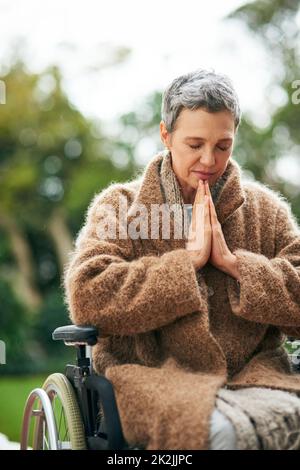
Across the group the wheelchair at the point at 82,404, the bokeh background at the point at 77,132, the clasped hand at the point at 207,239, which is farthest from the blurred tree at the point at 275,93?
the wheelchair at the point at 82,404

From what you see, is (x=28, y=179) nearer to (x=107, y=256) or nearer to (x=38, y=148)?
(x=38, y=148)

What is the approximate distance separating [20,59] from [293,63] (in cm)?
450

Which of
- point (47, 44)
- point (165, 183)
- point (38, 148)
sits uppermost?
point (47, 44)

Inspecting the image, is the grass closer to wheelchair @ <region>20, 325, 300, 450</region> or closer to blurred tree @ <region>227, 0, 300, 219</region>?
blurred tree @ <region>227, 0, 300, 219</region>

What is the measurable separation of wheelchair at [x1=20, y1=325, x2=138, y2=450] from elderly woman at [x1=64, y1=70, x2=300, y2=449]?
0.04 metres

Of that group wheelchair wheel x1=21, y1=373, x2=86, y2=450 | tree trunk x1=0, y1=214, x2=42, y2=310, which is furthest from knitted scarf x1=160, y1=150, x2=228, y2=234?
tree trunk x1=0, y1=214, x2=42, y2=310

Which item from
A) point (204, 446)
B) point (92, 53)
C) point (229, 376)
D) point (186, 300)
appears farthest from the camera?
point (92, 53)

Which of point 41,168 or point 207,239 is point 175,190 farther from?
point 41,168

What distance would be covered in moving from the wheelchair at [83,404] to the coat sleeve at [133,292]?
63 millimetres

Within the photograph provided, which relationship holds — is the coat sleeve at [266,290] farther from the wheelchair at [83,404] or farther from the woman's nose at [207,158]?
the wheelchair at [83,404]

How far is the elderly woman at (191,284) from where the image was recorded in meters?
2.05

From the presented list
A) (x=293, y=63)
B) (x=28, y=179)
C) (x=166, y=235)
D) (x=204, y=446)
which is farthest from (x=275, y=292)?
Result: (x=28, y=179)

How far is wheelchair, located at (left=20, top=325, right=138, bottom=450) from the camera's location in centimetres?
208

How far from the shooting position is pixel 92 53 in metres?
11.5
